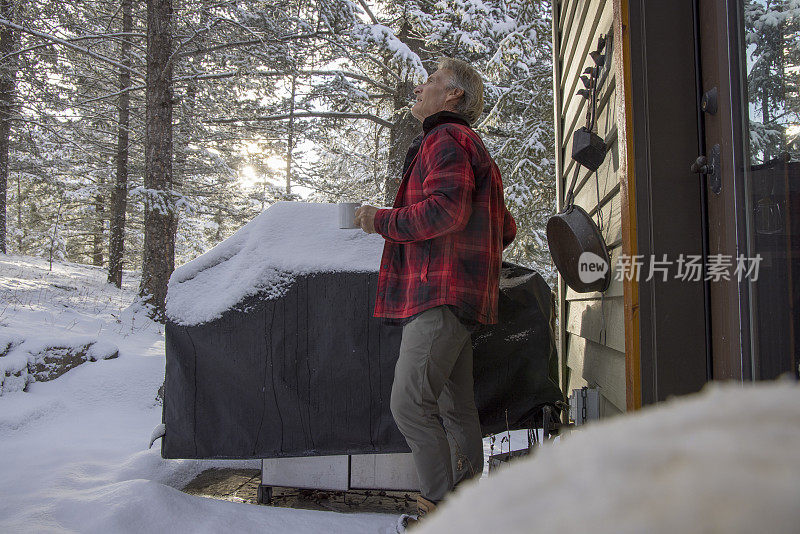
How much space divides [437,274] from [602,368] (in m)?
1.04

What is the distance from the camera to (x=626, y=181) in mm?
1810

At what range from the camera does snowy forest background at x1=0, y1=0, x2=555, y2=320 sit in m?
7.57

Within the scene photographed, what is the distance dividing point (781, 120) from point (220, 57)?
27.1ft

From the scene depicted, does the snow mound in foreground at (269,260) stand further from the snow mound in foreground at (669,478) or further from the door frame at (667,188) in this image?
the snow mound in foreground at (669,478)

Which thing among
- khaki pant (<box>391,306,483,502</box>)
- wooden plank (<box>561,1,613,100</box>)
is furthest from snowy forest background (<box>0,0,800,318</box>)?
khaki pant (<box>391,306,483,502</box>)

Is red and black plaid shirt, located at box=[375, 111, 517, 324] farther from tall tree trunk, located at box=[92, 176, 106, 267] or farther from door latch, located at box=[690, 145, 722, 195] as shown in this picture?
tall tree trunk, located at box=[92, 176, 106, 267]

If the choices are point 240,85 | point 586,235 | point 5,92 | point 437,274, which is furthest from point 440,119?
point 5,92

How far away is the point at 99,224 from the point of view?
18750mm

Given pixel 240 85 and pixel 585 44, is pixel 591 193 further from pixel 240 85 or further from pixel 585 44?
pixel 240 85

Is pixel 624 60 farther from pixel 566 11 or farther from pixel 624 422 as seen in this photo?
pixel 566 11

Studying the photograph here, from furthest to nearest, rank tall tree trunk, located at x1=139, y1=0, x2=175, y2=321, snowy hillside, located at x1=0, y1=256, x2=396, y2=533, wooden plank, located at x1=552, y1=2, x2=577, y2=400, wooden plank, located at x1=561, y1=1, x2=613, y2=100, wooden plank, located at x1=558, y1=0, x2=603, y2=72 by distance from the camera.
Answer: tall tree trunk, located at x1=139, y1=0, x2=175, y2=321, wooden plank, located at x1=552, y1=2, x2=577, y2=400, wooden plank, located at x1=558, y1=0, x2=603, y2=72, wooden plank, located at x1=561, y1=1, x2=613, y2=100, snowy hillside, located at x1=0, y1=256, x2=396, y2=533

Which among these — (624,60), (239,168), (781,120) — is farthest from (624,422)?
(239,168)

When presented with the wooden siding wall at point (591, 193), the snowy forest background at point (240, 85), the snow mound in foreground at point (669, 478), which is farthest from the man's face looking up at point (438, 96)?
the snowy forest background at point (240, 85)

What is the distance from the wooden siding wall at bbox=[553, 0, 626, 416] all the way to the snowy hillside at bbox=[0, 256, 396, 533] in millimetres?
1177
